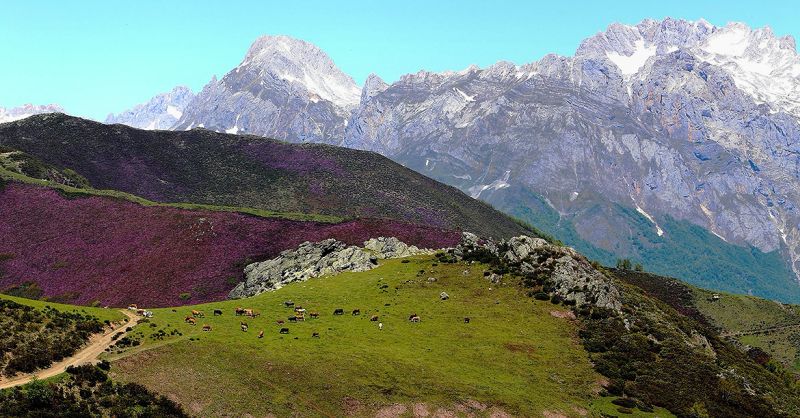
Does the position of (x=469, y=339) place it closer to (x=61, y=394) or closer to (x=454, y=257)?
(x=454, y=257)

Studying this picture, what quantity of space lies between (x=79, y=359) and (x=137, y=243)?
7480 centimetres

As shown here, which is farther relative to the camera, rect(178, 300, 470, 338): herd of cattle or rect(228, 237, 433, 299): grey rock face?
rect(228, 237, 433, 299): grey rock face

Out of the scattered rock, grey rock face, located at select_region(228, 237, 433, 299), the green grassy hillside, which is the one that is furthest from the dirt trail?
the green grassy hillside

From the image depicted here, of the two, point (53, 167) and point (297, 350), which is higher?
point (53, 167)

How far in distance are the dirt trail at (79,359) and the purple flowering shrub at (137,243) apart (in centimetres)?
4464

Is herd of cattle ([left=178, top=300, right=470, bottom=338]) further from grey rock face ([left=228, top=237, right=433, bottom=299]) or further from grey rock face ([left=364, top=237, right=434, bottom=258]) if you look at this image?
grey rock face ([left=364, top=237, right=434, bottom=258])

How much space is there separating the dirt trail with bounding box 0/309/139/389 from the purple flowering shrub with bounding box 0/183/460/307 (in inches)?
1757

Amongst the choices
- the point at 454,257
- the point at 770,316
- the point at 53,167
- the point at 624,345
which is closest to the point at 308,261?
the point at 454,257

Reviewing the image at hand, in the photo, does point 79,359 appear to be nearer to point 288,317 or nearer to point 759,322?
point 288,317

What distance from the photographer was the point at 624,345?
7581 cm

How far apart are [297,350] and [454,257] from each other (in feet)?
150

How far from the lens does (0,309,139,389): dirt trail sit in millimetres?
47547

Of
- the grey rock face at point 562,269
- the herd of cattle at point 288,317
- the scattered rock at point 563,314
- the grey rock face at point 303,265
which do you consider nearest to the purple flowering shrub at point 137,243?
the grey rock face at point 303,265

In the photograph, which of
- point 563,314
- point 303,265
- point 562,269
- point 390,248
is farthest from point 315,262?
point 563,314
